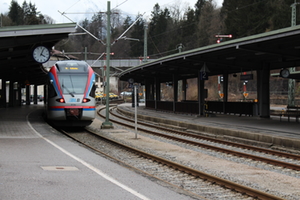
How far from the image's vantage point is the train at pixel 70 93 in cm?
1809

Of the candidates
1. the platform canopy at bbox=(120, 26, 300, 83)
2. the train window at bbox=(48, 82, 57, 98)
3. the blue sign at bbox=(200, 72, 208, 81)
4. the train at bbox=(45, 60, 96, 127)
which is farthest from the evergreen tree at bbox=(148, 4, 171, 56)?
the train window at bbox=(48, 82, 57, 98)

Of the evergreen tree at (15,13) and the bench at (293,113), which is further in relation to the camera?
the evergreen tree at (15,13)

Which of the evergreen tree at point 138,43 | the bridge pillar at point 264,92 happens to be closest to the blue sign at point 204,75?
the bridge pillar at point 264,92

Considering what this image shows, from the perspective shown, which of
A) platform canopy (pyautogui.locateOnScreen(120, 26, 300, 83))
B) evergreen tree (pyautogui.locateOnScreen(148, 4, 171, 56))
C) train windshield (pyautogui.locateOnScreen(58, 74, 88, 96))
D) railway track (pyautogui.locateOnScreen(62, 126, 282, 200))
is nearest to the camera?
railway track (pyautogui.locateOnScreen(62, 126, 282, 200))

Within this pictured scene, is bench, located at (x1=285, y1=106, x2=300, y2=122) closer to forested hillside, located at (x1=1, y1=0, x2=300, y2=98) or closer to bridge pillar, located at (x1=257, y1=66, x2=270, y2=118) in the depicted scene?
bridge pillar, located at (x1=257, y1=66, x2=270, y2=118)

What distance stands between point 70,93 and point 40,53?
192 inches

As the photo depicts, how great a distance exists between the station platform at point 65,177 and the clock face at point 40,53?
930 centimetres

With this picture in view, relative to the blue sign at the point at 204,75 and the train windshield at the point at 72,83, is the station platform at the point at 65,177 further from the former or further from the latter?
the blue sign at the point at 204,75

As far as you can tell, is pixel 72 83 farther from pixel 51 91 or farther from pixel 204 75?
pixel 204 75

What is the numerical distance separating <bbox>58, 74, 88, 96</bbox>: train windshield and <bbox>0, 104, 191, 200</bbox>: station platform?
17.3 ft

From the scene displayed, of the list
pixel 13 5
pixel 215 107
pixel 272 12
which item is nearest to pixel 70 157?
pixel 215 107

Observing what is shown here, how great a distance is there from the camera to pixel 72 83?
18500mm

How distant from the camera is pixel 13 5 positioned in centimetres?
10912

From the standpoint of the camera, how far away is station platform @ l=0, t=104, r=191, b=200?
6828mm
